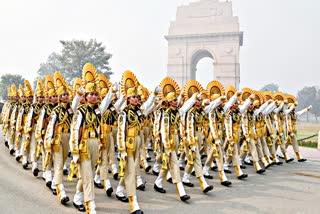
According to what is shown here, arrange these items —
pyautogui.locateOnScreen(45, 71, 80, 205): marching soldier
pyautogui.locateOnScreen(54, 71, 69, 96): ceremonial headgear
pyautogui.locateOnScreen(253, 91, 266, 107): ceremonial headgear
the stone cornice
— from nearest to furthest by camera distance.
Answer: pyautogui.locateOnScreen(45, 71, 80, 205): marching soldier
pyautogui.locateOnScreen(54, 71, 69, 96): ceremonial headgear
pyautogui.locateOnScreen(253, 91, 266, 107): ceremonial headgear
the stone cornice

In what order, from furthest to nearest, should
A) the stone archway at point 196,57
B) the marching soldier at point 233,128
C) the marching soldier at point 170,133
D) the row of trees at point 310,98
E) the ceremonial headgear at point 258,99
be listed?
the row of trees at point 310,98 < the stone archway at point 196,57 < the ceremonial headgear at point 258,99 < the marching soldier at point 233,128 < the marching soldier at point 170,133

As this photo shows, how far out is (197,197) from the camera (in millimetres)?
6379

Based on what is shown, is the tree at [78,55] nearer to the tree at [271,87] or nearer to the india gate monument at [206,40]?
the india gate monument at [206,40]

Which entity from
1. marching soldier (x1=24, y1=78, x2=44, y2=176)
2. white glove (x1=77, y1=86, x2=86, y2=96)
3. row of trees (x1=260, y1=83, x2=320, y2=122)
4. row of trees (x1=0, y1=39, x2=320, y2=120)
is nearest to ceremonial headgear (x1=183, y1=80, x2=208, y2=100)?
white glove (x1=77, y1=86, x2=86, y2=96)

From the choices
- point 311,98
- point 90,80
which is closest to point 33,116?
point 90,80

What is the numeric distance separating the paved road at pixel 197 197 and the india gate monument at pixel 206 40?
37218 mm

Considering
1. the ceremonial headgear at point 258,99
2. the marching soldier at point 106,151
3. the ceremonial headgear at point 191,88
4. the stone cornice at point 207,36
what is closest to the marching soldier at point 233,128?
the ceremonial headgear at point 191,88

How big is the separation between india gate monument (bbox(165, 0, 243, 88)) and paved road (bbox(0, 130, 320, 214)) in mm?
37218

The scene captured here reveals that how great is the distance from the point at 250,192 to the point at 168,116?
274cm

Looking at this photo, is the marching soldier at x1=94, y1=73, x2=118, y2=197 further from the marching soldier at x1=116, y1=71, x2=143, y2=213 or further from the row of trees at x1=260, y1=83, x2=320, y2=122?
the row of trees at x1=260, y1=83, x2=320, y2=122

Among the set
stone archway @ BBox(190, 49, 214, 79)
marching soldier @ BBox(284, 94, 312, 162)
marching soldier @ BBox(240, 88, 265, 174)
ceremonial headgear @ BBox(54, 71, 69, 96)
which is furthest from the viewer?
stone archway @ BBox(190, 49, 214, 79)

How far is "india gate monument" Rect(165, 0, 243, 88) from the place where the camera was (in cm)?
4425

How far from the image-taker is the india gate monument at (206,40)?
44.2m

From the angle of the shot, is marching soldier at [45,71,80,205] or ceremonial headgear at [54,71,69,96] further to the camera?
ceremonial headgear at [54,71,69,96]
